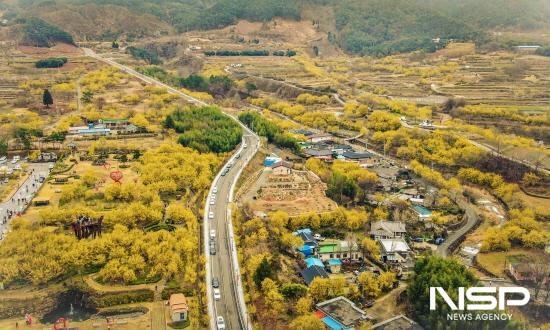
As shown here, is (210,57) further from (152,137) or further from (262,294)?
(262,294)

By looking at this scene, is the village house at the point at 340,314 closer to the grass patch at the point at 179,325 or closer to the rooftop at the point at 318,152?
the grass patch at the point at 179,325

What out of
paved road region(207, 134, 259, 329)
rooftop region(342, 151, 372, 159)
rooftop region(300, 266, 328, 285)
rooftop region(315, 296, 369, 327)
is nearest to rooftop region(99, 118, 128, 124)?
paved road region(207, 134, 259, 329)

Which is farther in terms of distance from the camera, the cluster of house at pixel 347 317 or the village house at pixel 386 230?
the village house at pixel 386 230

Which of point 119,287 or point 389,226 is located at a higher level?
point 119,287

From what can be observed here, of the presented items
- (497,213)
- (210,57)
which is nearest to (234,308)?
(497,213)

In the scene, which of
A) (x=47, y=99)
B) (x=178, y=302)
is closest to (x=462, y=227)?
(x=178, y=302)

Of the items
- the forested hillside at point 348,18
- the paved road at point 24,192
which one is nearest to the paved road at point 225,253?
the paved road at point 24,192

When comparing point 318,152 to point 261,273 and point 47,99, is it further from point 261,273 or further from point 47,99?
point 47,99

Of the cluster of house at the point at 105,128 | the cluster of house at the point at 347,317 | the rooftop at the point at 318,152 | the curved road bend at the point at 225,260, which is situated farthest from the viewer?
the cluster of house at the point at 105,128
